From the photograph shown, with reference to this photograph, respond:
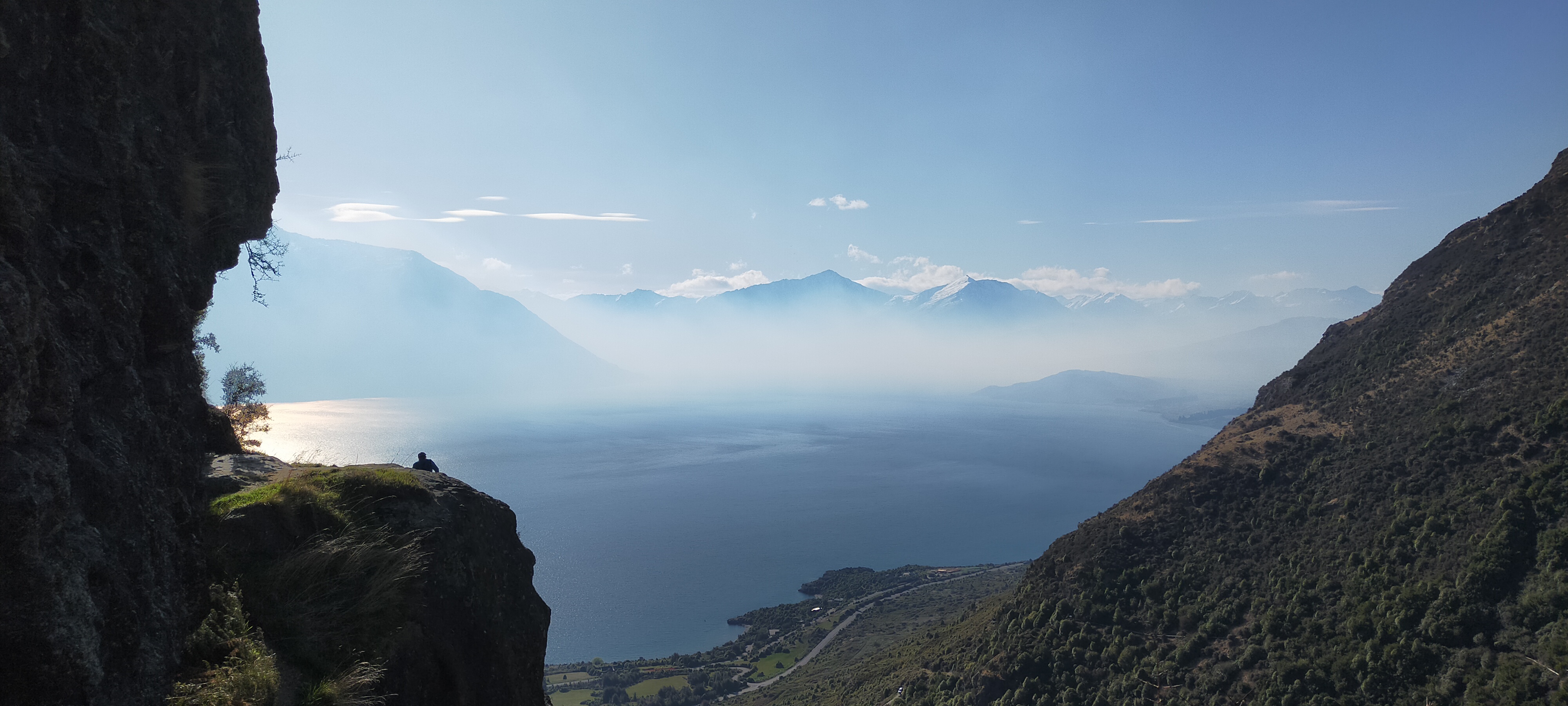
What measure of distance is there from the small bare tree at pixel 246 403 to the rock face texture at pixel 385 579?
7.18 meters

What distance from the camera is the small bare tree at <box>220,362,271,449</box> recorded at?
14.1 metres

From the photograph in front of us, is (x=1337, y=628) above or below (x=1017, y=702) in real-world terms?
above

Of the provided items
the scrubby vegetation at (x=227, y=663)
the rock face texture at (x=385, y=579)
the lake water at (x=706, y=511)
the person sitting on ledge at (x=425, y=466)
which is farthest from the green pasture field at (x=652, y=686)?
the scrubby vegetation at (x=227, y=663)

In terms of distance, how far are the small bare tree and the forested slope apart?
2564 centimetres

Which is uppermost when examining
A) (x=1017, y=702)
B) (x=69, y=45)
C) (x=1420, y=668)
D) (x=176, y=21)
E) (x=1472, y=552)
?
(x=176, y=21)

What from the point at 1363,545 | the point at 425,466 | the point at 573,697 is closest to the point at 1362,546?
the point at 1363,545

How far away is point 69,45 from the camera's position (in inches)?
201

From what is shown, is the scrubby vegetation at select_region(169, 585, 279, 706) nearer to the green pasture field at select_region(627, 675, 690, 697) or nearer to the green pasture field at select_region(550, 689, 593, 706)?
the green pasture field at select_region(550, 689, 593, 706)

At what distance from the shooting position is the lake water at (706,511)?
258 ft

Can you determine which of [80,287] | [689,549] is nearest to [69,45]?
[80,287]

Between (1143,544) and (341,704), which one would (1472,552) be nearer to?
(1143,544)

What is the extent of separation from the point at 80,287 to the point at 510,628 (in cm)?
497

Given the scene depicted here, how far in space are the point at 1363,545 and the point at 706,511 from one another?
108327mm

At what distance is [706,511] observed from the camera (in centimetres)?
12381
